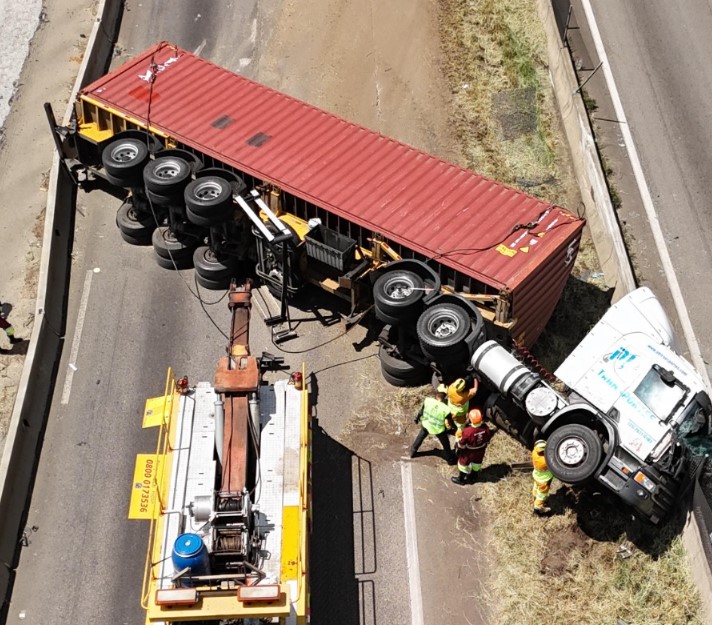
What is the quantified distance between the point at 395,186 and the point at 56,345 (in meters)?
7.30


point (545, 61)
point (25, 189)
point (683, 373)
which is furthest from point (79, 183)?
point (683, 373)

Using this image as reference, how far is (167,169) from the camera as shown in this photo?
1778cm

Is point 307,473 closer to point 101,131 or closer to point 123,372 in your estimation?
point 123,372

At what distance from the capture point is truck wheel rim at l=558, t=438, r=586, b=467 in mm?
13781

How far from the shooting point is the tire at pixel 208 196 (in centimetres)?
1691

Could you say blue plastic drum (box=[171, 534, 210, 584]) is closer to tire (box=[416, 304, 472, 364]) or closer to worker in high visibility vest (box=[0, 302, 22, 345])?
tire (box=[416, 304, 472, 364])

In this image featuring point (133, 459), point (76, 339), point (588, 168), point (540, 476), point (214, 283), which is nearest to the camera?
point (540, 476)

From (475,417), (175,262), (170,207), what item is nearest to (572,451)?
(475,417)

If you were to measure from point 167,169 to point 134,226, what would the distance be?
6.62 ft

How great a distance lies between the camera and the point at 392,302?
51.0 feet

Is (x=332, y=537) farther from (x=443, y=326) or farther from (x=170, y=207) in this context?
(x=170, y=207)

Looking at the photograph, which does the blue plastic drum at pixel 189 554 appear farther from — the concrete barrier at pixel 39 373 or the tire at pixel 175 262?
the tire at pixel 175 262

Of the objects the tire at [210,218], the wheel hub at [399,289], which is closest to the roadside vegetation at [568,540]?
the wheel hub at [399,289]

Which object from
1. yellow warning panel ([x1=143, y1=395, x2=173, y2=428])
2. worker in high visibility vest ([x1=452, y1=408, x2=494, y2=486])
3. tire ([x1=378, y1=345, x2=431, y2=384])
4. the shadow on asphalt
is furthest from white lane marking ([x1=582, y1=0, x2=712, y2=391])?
yellow warning panel ([x1=143, y1=395, x2=173, y2=428])
